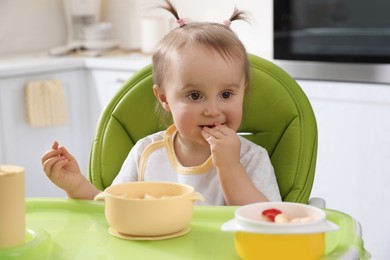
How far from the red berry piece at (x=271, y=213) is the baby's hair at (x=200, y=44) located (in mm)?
529

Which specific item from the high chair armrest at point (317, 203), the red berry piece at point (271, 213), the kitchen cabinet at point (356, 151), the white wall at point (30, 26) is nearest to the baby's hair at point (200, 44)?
the high chair armrest at point (317, 203)

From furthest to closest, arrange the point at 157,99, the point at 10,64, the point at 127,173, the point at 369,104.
→ the point at 10,64, the point at 369,104, the point at 157,99, the point at 127,173

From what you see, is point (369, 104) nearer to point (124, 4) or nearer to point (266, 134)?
point (266, 134)

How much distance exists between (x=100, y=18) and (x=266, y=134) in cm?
240

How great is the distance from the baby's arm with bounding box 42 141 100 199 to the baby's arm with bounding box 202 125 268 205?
252 millimetres

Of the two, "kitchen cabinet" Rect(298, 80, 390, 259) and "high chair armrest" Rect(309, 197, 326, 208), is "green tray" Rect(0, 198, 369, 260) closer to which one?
"high chair armrest" Rect(309, 197, 326, 208)

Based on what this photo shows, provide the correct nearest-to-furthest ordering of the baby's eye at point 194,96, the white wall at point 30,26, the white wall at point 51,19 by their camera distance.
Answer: the baby's eye at point 194,96
the white wall at point 51,19
the white wall at point 30,26

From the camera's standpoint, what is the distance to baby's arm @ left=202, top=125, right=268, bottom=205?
55.8 inches

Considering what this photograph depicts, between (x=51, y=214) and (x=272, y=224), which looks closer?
(x=272, y=224)

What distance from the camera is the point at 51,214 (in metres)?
1.33

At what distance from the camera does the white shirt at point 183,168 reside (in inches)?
61.1

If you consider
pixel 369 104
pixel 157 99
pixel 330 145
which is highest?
pixel 157 99


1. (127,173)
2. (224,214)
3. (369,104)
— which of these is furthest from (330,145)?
(224,214)

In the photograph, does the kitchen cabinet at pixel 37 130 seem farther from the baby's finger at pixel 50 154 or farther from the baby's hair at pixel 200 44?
the baby's finger at pixel 50 154
